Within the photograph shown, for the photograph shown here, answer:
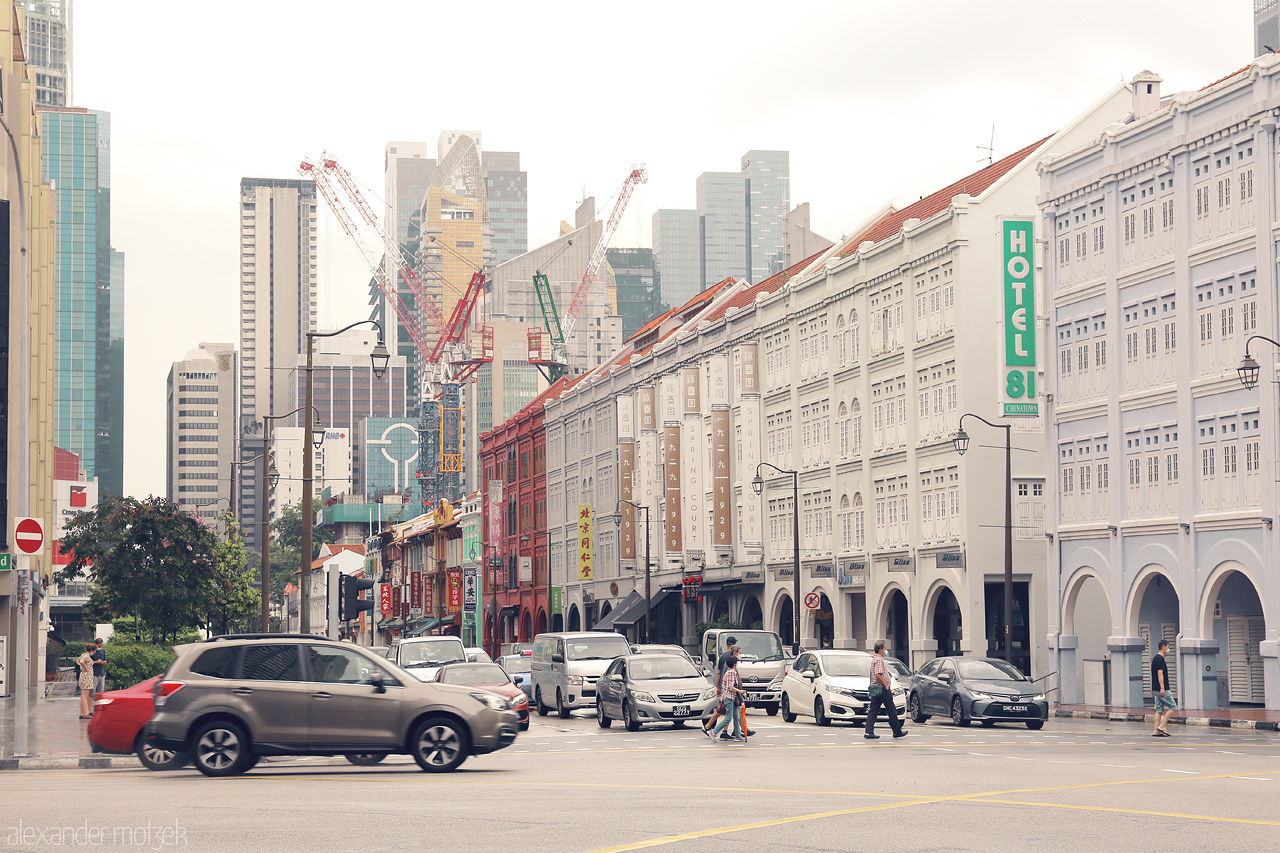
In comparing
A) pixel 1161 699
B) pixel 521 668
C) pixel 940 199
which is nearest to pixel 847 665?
pixel 1161 699

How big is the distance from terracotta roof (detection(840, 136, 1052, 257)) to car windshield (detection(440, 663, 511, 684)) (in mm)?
26606

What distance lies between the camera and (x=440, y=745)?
2078cm

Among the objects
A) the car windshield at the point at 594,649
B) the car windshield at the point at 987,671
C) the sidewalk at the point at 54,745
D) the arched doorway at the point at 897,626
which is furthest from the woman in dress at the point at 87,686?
the arched doorway at the point at 897,626

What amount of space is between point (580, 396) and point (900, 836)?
7971 centimetres

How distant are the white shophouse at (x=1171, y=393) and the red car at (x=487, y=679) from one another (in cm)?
1834

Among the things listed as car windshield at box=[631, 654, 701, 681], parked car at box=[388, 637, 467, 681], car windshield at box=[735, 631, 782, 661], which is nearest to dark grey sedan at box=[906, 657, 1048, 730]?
car windshield at box=[631, 654, 701, 681]

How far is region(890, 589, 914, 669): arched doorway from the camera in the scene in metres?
58.8

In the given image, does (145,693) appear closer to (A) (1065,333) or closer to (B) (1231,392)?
(B) (1231,392)

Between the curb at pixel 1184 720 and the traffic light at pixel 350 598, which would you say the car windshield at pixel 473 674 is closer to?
the traffic light at pixel 350 598

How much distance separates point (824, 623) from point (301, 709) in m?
45.2

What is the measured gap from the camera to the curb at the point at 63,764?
76.3ft

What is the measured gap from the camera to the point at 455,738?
20828 millimetres

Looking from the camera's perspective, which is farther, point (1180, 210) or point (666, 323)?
point (666, 323)

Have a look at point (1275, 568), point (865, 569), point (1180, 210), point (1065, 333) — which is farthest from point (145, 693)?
point (865, 569)
